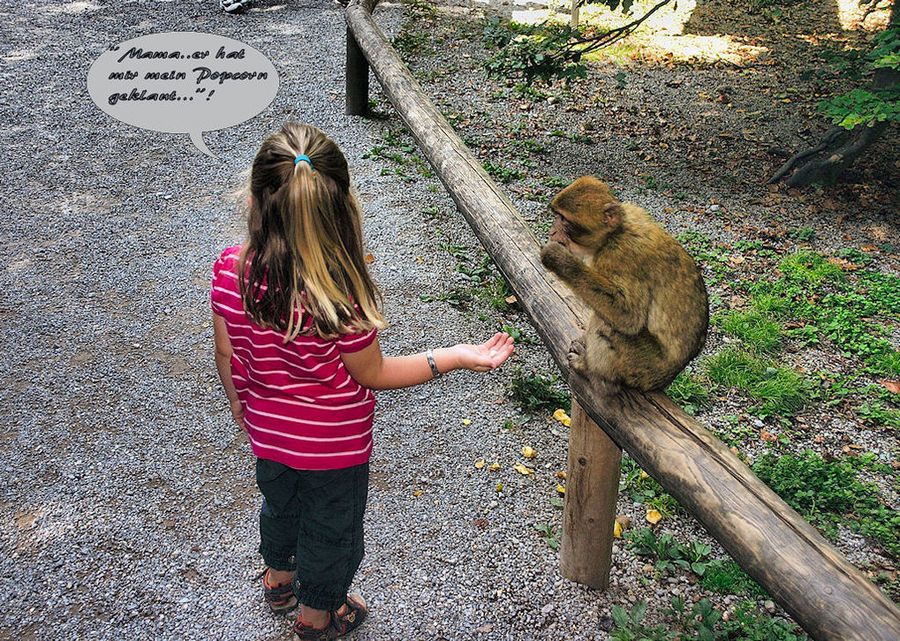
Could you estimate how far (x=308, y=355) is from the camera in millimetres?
1943

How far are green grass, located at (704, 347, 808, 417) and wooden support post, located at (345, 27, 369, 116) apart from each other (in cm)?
448

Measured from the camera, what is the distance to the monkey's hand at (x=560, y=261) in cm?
235

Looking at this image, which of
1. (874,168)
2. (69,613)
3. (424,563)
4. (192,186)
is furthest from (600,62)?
(69,613)

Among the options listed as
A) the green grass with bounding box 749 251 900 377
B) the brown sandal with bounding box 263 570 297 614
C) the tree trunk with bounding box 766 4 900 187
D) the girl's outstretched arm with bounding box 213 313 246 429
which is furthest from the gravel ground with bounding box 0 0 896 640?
the tree trunk with bounding box 766 4 900 187

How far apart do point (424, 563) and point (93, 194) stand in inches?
172

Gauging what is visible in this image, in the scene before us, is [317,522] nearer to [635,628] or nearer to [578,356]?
[578,356]

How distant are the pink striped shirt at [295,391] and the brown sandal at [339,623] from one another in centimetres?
71

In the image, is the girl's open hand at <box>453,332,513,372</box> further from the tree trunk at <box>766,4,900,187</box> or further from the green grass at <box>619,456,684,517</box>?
the tree trunk at <box>766,4,900,187</box>

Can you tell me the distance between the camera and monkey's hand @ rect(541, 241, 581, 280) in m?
2.35

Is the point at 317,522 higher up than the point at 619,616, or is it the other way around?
the point at 317,522

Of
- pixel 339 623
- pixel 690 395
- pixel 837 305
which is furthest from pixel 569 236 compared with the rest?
pixel 837 305

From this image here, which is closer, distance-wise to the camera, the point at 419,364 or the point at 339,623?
the point at 419,364

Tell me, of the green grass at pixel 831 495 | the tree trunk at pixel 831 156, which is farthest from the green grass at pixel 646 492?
the tree trunk at pixel 831 156

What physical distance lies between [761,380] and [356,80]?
4838 millimetres
